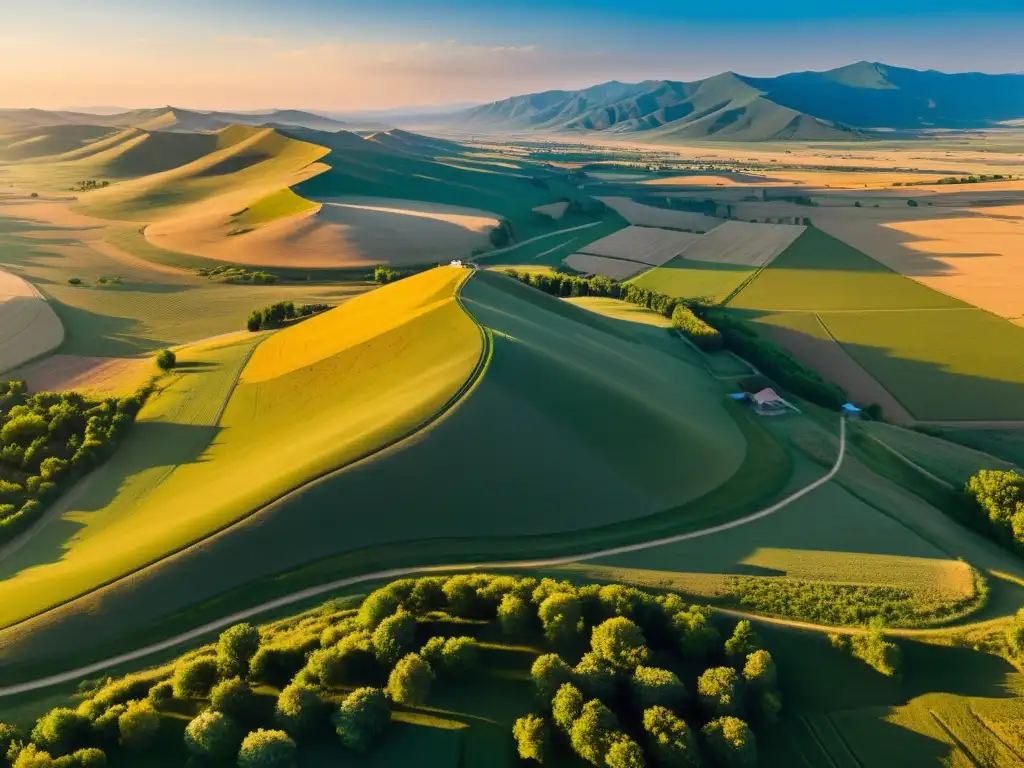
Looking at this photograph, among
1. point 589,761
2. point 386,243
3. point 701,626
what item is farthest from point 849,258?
point 589,761

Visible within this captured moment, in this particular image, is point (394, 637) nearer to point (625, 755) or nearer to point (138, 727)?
point (138, 727)

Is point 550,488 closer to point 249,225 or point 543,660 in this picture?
point 543,660

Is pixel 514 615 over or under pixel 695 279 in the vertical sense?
under

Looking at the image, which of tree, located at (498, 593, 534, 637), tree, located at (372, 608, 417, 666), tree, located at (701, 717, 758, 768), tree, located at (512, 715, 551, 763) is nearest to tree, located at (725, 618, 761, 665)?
tree, located at (701, 717, 758, 768)

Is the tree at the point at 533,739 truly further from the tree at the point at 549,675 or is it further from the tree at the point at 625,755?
the tree at the point at 625,755

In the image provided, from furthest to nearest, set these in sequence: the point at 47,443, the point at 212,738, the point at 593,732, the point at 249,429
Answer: the point at 249,429 < the point at 47,443 < the point at 593,732 < the point at 212,738

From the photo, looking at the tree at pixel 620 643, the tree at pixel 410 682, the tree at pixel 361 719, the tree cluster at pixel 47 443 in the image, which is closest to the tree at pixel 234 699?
the tree at pixel 361 719

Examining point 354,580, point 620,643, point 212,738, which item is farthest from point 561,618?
point 212,738

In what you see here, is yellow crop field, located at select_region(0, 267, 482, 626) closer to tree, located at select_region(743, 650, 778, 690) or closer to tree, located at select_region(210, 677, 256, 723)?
tree, located at select_region(210, 677, 256, 723)
